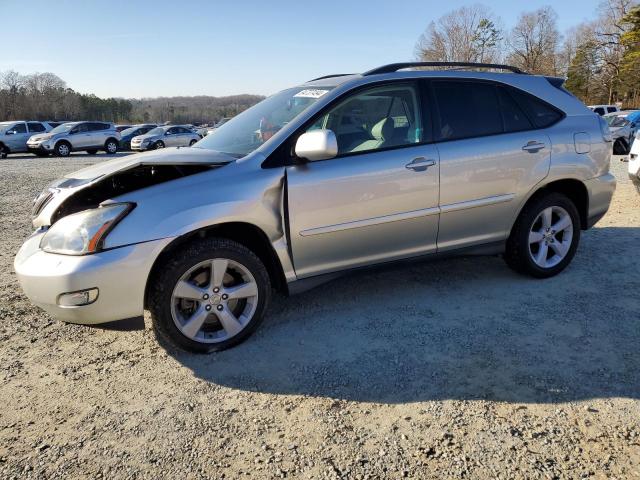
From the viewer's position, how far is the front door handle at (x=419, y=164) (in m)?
3.68

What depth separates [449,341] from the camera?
338cm

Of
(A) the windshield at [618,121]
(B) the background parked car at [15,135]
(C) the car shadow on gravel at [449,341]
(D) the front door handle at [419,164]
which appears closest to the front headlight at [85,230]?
(C) the car shadow on gravel at [449,341]

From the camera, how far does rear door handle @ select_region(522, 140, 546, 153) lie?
413 centimetres

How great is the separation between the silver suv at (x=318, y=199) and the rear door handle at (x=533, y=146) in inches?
1.3

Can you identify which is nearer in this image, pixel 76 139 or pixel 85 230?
pixel 85 230

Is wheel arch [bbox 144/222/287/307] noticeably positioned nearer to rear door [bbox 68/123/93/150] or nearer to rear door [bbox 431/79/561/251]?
rear door [bbox 431/79/561/251]

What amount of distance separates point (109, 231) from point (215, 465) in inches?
57.5

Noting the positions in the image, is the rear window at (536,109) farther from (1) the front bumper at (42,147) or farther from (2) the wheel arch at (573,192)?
(1) the front bumper at (42,147)

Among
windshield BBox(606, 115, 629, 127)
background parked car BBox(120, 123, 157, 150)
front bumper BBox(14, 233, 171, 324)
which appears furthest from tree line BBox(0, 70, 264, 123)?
front bumper BBox(14, 233, 171, 324)

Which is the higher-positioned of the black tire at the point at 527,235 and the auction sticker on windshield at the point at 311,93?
the auction sticker on windshield at the point at 311,93

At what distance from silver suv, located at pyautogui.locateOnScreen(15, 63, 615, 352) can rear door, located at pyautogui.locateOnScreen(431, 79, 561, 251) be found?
0.04ft

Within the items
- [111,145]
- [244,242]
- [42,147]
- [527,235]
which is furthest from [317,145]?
[111,145]

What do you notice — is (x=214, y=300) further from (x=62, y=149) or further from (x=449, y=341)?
(x=62, y=149)

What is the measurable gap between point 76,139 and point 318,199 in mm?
24826
